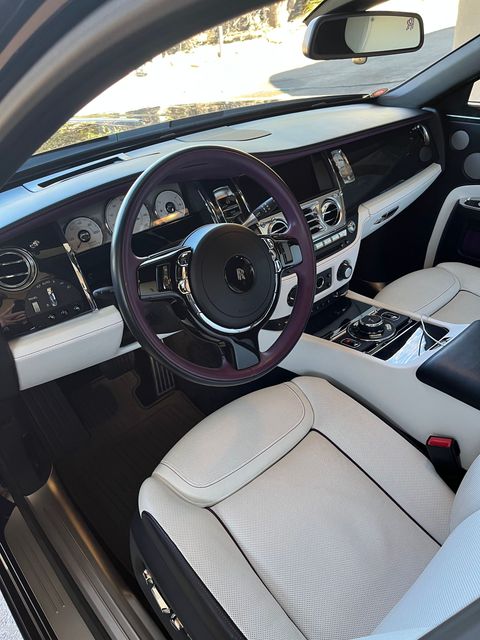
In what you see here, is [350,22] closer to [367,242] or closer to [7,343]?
[367,242]

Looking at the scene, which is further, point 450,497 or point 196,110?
point 196,110

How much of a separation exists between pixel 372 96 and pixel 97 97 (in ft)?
6.86

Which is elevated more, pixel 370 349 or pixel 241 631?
pixel 370 349

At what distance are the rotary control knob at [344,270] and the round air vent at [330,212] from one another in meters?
0.14

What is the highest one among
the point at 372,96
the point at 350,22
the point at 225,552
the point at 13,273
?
the point at 350,22

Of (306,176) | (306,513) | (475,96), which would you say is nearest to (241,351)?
(306,513)

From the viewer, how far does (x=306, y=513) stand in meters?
1.09

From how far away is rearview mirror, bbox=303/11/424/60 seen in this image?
60.6 inches

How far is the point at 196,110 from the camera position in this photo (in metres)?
1.90

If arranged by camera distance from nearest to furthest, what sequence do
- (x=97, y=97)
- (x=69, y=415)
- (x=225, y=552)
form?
(x=97, y=97), (x=225, y=552), (x=69, y=415)

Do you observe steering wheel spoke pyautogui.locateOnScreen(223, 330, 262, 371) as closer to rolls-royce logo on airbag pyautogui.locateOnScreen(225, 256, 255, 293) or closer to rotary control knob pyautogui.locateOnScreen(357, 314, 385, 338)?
rolls-royce logo on airbag pyautogui.locateOnScreen(225, 256, 255, 293)

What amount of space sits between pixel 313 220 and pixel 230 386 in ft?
2.35

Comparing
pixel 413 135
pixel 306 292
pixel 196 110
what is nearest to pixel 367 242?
pixel 413 135

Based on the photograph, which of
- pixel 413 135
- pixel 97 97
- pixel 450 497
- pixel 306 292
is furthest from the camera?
pixel 413 135
